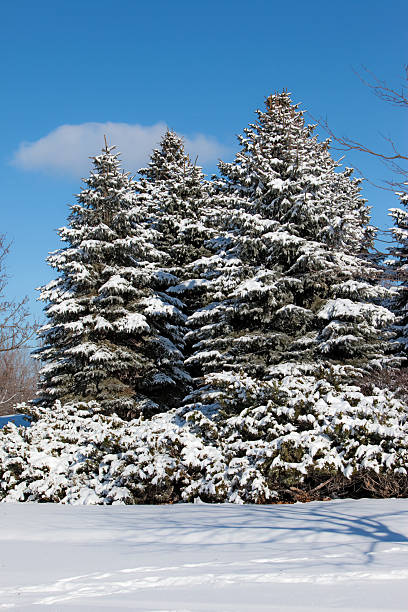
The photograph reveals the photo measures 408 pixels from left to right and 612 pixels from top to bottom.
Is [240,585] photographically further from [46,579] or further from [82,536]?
[82,536]

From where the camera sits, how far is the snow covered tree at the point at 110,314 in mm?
16641

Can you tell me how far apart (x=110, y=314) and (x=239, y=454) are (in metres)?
10.2

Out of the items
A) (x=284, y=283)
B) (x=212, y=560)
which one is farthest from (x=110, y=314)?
(x=212, y=560)

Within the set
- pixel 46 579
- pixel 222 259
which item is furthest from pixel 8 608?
pixel 222 259

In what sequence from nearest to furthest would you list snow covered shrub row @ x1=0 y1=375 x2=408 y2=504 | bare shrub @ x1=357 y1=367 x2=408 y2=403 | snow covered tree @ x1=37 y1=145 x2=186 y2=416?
snow covered shrub row @ x1=0 y1=375 x2=408 y2=504 < bare shrub @ x1=357 y1=367 x2=408 y2=403 < snow covered tree @ x1=37 y1=145 x2=186 y2=416

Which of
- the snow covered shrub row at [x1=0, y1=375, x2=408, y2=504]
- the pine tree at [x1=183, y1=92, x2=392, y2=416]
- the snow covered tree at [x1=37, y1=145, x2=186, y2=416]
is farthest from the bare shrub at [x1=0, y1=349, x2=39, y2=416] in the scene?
the snow covered shrub row at [x1=0, y1=375, x2=408, y2=504]

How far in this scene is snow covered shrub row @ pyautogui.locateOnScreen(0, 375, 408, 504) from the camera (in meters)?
7.29

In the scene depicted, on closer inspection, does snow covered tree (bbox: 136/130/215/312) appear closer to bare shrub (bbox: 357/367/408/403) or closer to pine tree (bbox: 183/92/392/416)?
pine tree (bbox: 183/92/392/416)

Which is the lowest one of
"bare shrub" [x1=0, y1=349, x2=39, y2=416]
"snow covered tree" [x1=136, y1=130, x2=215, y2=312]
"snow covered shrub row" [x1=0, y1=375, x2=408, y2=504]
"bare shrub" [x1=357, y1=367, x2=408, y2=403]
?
"snow covered shrub row" [x1=0, y1=375, x2=408, y2=504]

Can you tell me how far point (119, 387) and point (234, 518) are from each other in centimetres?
1145

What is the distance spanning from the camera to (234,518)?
5.62 m

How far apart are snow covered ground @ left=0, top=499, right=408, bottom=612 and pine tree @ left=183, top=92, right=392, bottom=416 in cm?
744

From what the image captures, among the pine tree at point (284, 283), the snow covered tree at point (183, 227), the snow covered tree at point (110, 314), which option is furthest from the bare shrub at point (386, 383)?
the snow covered tree at point (183, 227)

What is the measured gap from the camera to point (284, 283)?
14.6m
